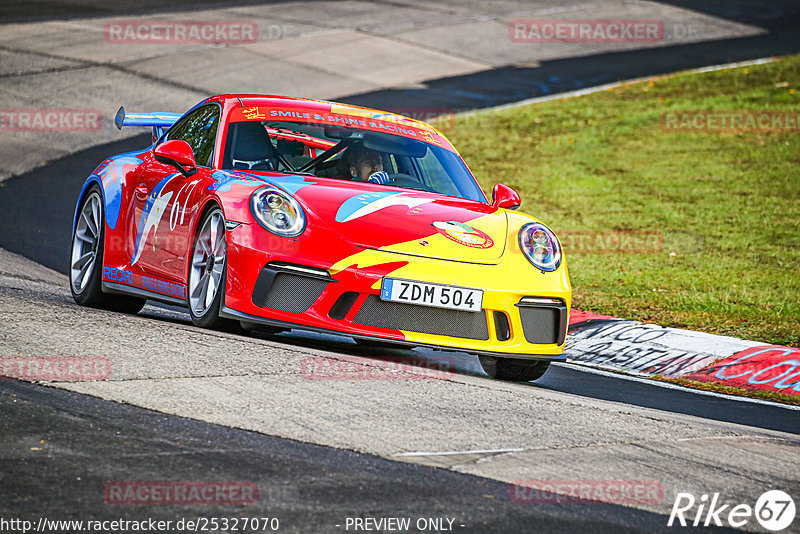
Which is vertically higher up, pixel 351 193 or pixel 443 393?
pixel 351 193

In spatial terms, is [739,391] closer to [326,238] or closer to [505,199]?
[505,199]

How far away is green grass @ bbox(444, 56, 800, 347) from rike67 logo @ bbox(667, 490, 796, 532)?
4367 mm

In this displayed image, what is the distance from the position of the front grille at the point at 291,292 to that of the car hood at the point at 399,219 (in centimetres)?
33

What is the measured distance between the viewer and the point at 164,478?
405cm

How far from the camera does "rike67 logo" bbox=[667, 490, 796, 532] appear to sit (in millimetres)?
4219

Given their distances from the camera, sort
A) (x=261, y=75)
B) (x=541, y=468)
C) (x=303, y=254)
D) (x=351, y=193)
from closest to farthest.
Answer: (x=541, y=468) → (x=303, y=254) → (x=351, y=193) → (x=261, y=75)

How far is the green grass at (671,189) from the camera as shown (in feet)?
33.0

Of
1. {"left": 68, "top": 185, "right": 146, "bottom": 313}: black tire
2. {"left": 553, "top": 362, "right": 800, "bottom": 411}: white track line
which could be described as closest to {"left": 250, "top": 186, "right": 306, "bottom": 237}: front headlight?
{"left": 68, "top": 185, "right": 146, "bottom": 313}: black tire

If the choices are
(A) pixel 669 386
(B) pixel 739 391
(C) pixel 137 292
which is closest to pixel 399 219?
(C) pixel 137 292

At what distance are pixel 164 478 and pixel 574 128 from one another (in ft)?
50.7

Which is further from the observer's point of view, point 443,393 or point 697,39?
point 697,39

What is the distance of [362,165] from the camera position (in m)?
7.56

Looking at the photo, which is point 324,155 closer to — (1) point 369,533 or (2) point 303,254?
(2) point 303,254

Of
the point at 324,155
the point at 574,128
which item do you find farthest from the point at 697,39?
the point at 324,155
